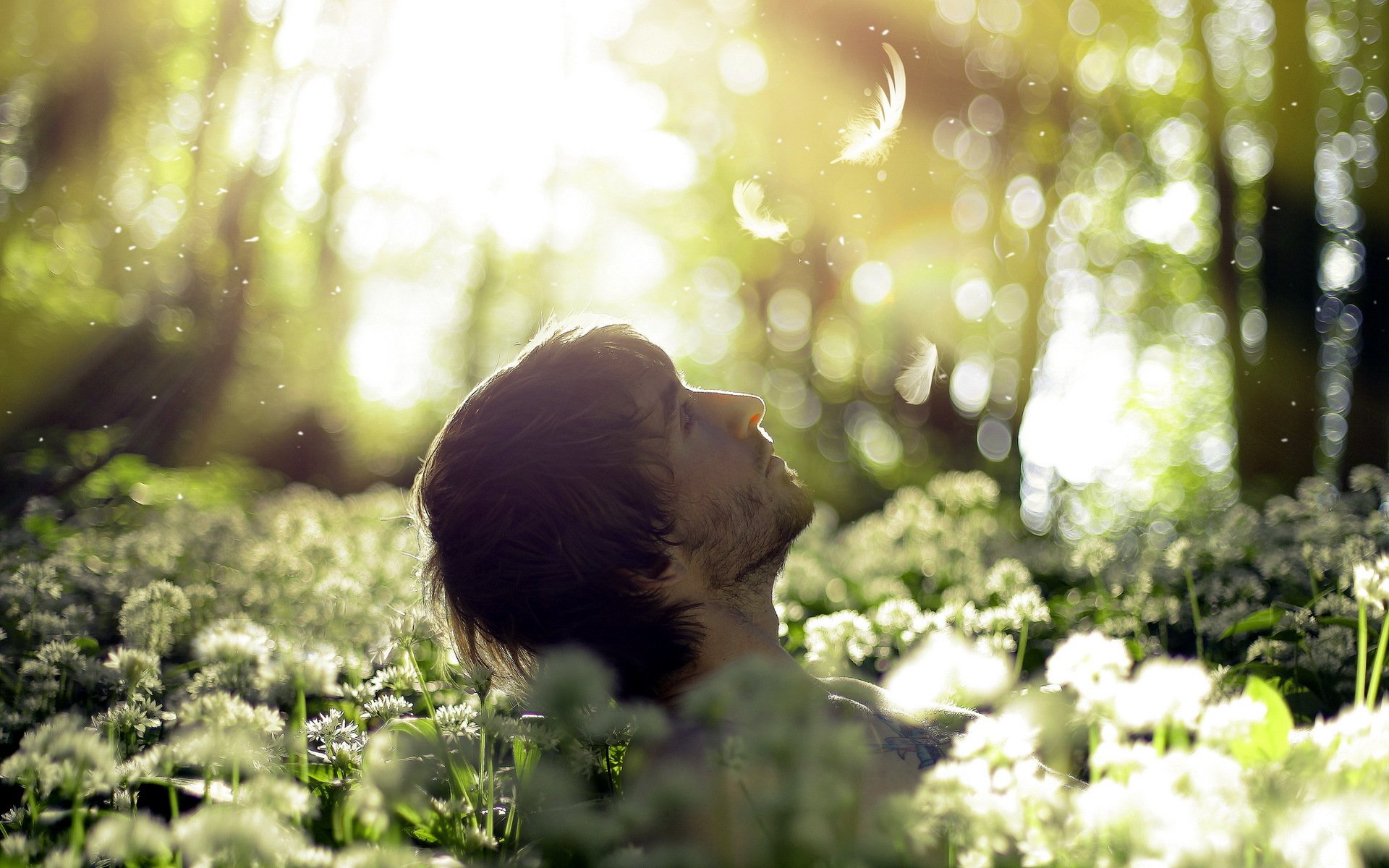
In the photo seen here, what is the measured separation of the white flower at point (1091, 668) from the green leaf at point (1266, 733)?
0.72 feet

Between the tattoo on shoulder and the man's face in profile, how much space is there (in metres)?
0.64

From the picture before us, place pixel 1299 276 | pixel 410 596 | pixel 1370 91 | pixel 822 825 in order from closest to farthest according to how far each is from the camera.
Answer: pixel 822 825 → pixel 410 596 → pixel 1299 276 → pixel 1370 91

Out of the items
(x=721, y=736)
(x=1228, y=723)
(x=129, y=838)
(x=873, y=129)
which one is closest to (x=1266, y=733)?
(x=1228, y=723)

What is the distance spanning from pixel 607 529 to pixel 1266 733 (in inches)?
65.5

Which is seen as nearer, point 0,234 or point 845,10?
point 845,10

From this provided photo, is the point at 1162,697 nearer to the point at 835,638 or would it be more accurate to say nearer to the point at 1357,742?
the point at 1357,742

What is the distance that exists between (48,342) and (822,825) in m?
14.4

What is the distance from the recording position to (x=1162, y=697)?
117cm

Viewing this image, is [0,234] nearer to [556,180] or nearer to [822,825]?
[556,180]

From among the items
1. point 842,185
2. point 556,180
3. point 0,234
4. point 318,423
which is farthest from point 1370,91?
point 318,423

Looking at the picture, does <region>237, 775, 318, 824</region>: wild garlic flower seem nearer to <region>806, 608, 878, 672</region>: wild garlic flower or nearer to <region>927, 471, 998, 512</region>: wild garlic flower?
<region>806, 608, 878, 672</region>: wild garlic flower

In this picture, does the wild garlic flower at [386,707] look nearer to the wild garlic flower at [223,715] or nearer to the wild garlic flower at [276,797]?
the wild garlic flower at [223,715]

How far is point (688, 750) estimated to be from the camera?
194cm

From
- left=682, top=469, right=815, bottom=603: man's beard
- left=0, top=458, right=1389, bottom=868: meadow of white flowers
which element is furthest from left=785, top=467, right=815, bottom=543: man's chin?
left=0, top=458, right=1389, bottom=868: meadow of white flowers
